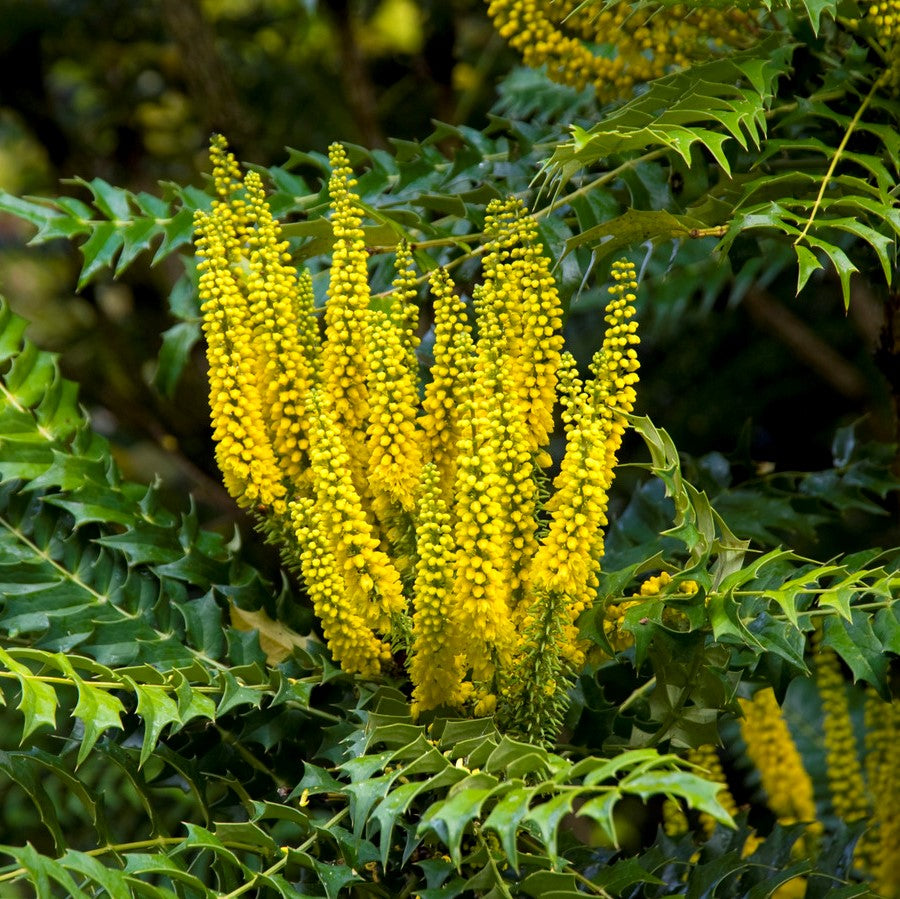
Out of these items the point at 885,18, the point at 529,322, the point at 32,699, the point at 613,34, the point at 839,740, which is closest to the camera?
the point at 32,699

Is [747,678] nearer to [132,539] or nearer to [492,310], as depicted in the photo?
[492,310]

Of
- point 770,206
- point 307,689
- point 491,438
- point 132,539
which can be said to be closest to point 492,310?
point 491,438

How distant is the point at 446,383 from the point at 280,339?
16cm

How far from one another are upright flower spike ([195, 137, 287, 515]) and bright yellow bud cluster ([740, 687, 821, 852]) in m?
0.68

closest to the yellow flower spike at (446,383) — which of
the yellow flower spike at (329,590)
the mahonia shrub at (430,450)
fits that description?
the mahonia shrub at (430,450)

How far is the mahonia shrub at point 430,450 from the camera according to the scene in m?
→ 0.98

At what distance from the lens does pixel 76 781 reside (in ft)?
3.47

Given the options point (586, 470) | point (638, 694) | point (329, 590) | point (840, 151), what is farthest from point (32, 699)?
point (840, 151)

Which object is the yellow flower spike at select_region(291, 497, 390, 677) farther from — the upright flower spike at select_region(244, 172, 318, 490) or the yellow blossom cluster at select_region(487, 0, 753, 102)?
the yellow blossom cluster at select_region(487, 0, 753, 102)

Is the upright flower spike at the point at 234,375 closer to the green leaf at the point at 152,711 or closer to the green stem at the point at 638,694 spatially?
the green leaf at the point at 152,711

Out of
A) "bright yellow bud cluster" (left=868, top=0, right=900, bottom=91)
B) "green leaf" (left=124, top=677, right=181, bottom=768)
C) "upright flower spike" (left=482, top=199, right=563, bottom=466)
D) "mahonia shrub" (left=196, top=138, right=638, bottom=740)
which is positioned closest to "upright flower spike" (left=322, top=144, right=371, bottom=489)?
"mahonia shrub" (left=196, top=138, right=638, bottom=740)

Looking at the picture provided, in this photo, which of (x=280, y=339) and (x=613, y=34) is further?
(x=613, y=34)

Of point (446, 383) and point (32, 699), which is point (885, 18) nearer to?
point (446, 383)

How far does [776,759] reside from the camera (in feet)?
4.85
